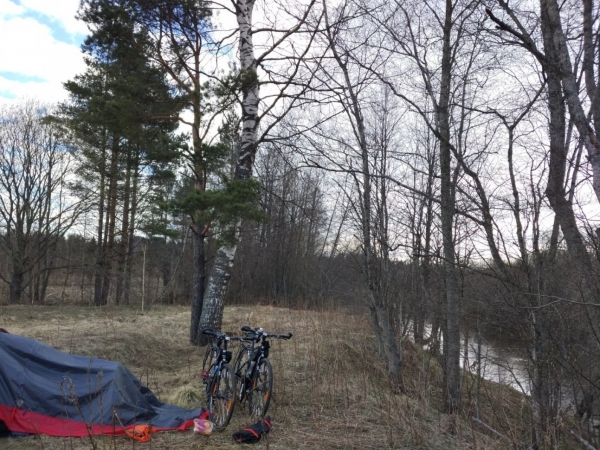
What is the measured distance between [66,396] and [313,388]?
9.17 ft

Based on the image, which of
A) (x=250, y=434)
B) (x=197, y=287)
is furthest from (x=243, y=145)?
(x=250, y=434)

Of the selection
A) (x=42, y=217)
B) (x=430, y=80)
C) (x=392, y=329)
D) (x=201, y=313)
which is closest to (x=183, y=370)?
(x=201, y=313)

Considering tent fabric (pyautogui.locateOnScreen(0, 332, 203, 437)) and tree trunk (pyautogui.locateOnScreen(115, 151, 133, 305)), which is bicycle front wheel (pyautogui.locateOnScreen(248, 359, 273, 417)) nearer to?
tent fabric (pyautogui.locateOnScreen(0, 332, 203, 437))

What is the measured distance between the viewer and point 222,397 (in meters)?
4.87

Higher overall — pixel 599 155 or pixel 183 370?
pixel 599 155

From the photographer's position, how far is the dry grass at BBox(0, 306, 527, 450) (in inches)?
175

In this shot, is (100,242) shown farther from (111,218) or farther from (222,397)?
(222,397)

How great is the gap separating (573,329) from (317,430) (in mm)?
3314

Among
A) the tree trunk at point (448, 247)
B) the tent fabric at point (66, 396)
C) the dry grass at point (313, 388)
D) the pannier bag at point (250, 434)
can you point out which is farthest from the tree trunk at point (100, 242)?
the pannier bag at point (250, 434)

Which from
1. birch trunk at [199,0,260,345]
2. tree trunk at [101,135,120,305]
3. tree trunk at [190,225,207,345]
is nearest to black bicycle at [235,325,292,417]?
birch trunk at [199,0,260,345]

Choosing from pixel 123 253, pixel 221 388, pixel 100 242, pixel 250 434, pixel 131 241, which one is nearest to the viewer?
pixel 250 434

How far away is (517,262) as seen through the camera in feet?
18.8

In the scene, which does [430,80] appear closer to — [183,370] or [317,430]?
[317,430]

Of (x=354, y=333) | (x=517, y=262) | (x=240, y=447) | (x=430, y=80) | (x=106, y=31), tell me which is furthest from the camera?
(x=354, y=333)
